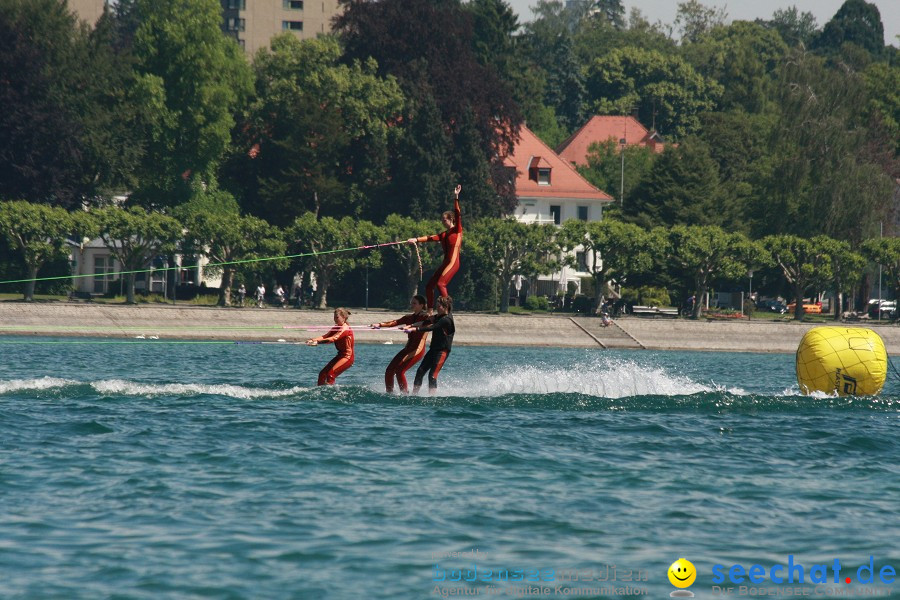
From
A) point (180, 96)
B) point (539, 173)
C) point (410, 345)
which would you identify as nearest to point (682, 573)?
point (410, 345)

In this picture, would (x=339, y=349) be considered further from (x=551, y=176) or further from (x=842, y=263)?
(x=551, y=176)

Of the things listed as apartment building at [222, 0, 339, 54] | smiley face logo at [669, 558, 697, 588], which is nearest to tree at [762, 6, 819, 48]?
apartment building at [222, 0, 339, 54]

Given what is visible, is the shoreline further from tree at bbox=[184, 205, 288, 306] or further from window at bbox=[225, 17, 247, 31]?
window at bbox=[225, 17, 247, 31]

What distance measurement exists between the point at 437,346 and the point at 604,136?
90.7 metres

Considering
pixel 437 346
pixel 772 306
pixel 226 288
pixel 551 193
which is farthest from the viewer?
pixel 551 193

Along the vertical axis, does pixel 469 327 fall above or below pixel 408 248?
below

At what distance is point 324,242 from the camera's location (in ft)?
218

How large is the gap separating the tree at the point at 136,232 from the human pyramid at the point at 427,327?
133ft

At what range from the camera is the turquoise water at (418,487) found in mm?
11547

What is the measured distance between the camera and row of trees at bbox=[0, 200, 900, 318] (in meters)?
63.8

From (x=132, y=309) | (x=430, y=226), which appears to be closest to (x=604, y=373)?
(x=132, y=309)

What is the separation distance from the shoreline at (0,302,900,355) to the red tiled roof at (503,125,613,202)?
2810 cm

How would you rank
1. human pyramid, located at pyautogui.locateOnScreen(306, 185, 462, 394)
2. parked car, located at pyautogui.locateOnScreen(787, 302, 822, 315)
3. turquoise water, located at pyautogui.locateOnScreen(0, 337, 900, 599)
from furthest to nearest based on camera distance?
parked car, located at pyautogui.locateOnScreen(787, 302, 822, 315) → human pyramid, located at pyautogui.locateOnScreen(306, 185, 462, 394) → turquoise water, located at pyautogui.locateOnScreen(0, 337, 900, 599)

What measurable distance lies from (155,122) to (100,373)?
1514 inches
